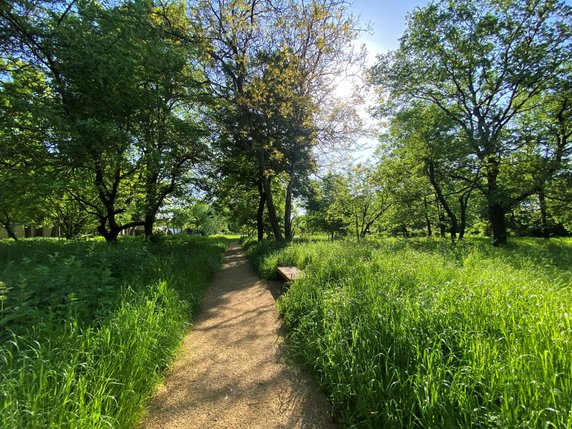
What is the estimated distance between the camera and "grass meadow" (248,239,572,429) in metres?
1.62

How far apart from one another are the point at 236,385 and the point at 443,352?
219 centimetres

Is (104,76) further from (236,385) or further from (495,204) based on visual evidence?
(495,204)

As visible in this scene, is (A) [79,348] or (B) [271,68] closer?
(A) [79,348]

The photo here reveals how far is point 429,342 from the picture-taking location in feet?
7.36

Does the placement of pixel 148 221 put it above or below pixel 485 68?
below

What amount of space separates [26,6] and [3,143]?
3268 mm

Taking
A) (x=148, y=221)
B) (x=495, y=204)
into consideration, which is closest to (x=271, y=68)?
(x=148, y=221)

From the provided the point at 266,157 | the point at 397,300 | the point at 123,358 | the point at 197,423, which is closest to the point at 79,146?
the point at 123,358

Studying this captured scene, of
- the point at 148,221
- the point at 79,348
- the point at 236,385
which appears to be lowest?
the point at 236,385

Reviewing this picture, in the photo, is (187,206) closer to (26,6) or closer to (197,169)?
(197,169)

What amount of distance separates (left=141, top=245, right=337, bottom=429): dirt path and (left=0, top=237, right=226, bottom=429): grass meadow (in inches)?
10.1

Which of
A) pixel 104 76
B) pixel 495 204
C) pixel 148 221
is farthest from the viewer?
pixel 495 204

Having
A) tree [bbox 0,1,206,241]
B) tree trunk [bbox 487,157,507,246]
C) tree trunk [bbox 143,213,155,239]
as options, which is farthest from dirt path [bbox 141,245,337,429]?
tree trunk [bbox 487,157,507,246]

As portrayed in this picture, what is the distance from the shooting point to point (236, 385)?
2.96 metres
